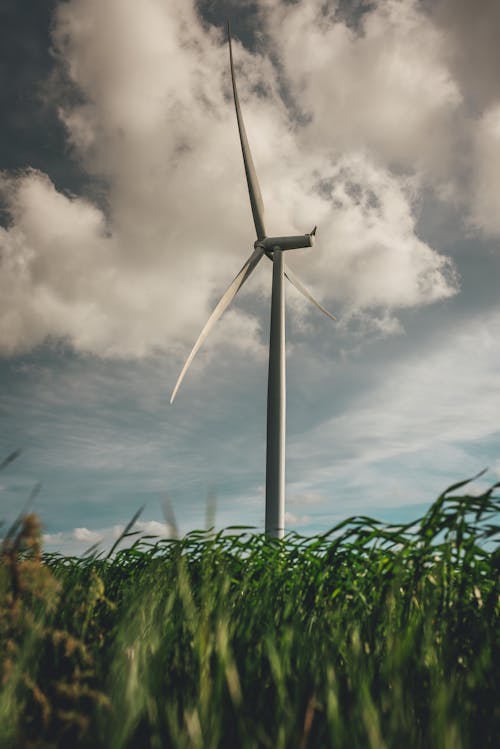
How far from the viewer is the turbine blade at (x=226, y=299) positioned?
15189 millimetres

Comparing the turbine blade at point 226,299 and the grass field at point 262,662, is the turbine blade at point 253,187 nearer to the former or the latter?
the turbine blade at point 226,299

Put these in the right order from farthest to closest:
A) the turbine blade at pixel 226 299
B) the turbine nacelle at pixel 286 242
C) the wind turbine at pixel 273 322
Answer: the turbine nacelle at pixel 286 242 < the turbine blade at pixel 226 299 < the wind turbine at pixel 273 322

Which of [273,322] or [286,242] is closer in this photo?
[273,322]

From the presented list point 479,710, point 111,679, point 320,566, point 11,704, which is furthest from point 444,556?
point 11,704

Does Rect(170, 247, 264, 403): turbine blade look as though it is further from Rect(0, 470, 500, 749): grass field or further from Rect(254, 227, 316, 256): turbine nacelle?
Rect(0, 470, 500, 749): grass field

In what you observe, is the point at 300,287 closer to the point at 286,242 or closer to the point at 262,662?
the point at 286,242

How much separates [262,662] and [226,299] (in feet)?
44.4

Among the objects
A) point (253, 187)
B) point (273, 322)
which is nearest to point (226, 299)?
point (273, 322)

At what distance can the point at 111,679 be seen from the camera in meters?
2.68

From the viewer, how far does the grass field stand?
232 centimetres

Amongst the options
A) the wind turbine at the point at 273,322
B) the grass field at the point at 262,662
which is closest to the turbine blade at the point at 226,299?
the wind turbine at the point at 273,322

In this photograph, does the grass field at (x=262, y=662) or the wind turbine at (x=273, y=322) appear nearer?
the grass field at (x=262, y=662)

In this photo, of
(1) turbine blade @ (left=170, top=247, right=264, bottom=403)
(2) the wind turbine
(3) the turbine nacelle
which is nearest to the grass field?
(2) the wind turbine

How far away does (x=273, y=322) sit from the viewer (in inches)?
612
